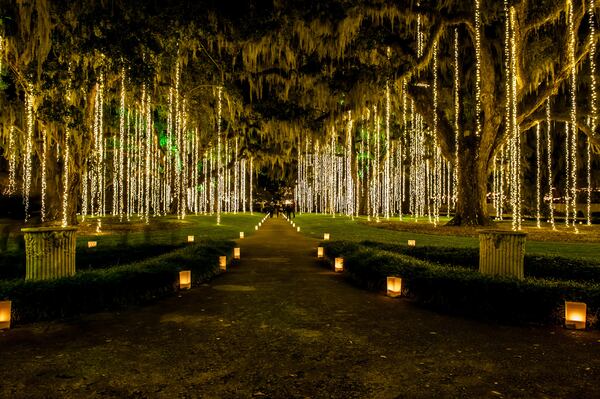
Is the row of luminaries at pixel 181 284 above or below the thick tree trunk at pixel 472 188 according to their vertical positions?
below

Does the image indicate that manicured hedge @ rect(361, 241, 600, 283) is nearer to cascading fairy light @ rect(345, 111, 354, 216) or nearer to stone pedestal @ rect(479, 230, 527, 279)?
stone pedestal @ rect(479, 230, 527, 279)

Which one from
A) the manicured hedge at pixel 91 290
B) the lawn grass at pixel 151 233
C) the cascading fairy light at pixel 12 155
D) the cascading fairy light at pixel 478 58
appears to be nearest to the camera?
the manicured hedge at pixel 91 290

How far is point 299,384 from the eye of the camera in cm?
382

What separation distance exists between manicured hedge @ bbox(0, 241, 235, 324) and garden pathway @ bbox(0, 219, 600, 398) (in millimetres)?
342

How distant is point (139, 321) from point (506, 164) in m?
28.1

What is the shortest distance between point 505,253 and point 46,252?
788cm

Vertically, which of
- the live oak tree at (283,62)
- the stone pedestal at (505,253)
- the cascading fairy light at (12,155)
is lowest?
the stone pedestal at (505,253)

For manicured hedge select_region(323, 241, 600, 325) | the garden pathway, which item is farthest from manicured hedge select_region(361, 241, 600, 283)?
the garden pathway

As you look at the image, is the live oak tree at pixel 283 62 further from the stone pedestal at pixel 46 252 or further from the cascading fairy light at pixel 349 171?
the cascading fairy light at pixel 349 171

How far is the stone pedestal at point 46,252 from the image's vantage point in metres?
7.02

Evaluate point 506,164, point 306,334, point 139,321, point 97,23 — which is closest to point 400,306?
point 306,334

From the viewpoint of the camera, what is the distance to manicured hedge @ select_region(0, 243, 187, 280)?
9.00 meters

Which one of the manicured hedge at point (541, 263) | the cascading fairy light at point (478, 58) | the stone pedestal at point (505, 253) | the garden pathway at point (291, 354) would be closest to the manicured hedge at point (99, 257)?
the garden pathway at point (291, 354)

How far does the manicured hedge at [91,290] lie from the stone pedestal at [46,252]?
0.40 meters
